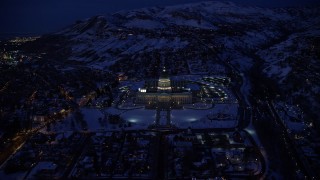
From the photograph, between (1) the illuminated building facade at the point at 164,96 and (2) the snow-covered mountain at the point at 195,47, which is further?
(2) the snow-covered mountain at the point at 195,47

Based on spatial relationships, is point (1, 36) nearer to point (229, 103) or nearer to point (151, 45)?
point (151, 45)

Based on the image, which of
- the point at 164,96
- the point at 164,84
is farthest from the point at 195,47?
the point at 164,96

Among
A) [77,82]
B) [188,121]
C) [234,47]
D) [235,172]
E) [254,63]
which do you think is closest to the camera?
[235,172]

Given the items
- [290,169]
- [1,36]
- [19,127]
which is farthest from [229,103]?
[1,36]

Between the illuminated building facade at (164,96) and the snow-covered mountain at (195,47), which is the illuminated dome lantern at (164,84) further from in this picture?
the snow-covered mountain at (195,47)

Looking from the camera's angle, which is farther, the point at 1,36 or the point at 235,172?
the point at 1,36

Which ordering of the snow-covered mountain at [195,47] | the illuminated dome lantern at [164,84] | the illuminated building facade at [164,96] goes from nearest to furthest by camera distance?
1. the illuminated building facade at [164,96]
2. the illuminated dome lantern at [164,84]
3. the snow-covered mountain at [195,47]

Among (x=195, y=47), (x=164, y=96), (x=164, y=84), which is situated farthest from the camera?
(x=195, y=47)

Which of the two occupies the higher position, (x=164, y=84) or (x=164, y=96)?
(x=164, y=84)

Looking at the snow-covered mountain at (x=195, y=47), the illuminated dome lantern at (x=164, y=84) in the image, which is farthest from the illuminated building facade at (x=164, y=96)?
the snow-covered mountain at (x=195, y=47)

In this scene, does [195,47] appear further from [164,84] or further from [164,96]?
[164,96]

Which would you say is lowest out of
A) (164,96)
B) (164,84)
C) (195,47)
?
(195,47)
